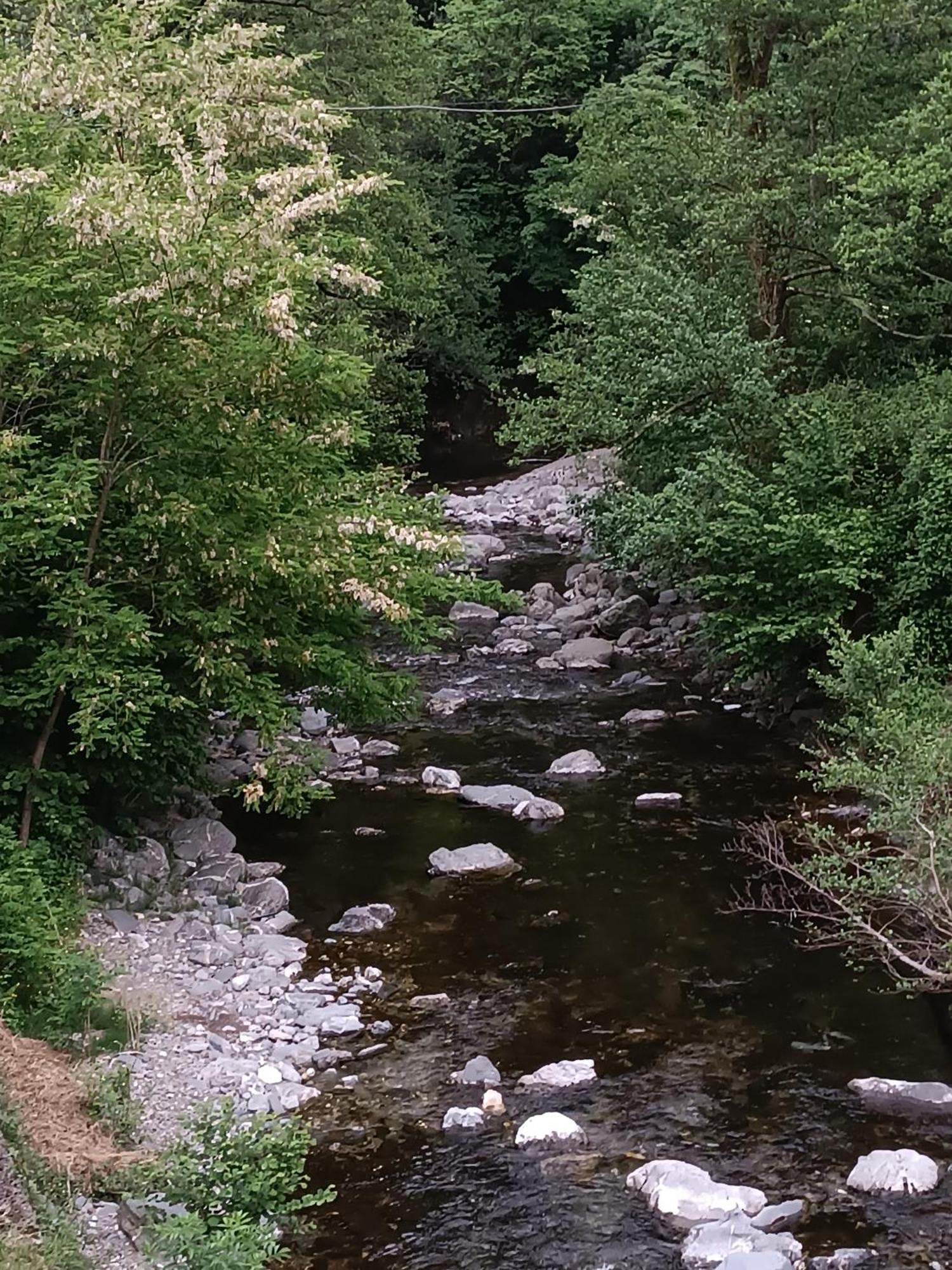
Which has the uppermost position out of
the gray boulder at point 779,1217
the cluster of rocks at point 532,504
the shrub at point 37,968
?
the cluster of rocks at point 532,504

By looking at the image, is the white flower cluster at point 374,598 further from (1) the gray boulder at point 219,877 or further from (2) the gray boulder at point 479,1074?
(1) the gray boulder at point 219,877

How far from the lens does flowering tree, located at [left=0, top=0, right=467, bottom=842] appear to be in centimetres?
692

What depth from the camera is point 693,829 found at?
34.9 feet

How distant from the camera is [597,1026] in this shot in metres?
7.68

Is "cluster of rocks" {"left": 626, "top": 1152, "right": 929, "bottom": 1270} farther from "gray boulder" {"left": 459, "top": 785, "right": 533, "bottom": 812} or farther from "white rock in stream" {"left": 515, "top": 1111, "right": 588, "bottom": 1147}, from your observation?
"gray boulder" {"left": 459, "top": 785, "right": 533, "bottom": 812}

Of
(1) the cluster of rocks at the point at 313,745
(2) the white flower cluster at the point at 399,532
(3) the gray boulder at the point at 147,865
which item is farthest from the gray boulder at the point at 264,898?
(2) the white flower cluster at the point at 399,532

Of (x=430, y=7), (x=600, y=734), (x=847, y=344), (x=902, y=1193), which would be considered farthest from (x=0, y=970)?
A: (x=430, y=7)

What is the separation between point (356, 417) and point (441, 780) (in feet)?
13.0

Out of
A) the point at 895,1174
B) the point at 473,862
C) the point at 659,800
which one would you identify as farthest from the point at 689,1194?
the point at 659,800

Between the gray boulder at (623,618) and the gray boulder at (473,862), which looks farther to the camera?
the gray boulder at (623,618)

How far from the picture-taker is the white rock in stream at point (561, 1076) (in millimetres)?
6965

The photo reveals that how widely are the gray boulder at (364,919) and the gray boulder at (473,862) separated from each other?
2.55 feet

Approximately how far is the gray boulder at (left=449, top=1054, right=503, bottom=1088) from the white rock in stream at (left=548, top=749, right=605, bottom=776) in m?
5.03

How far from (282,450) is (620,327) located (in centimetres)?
698
